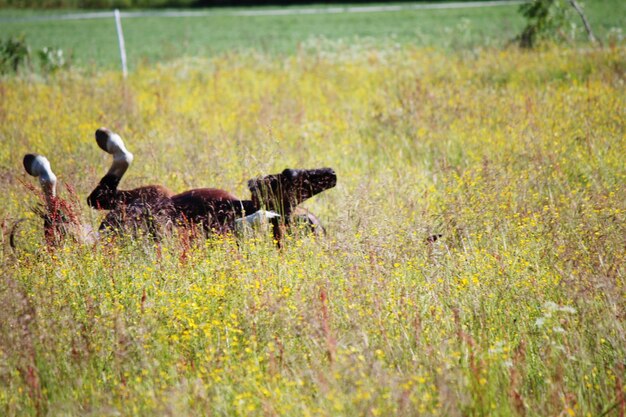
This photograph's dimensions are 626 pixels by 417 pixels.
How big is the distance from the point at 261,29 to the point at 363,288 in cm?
2477

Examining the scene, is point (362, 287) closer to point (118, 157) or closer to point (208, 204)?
Answer: point (208, 204)

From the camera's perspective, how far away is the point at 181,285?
3689 mm

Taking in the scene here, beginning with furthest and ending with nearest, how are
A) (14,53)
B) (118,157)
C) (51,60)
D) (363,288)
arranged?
1. (51,60)
2. (14,53)
3. (118,157)
4. (363,288)

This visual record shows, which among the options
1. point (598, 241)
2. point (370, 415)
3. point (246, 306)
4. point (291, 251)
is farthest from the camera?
point (291, 251)

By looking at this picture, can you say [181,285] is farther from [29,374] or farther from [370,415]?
[370,415]

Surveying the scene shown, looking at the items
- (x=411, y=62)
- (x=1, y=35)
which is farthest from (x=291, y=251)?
(x=1, y=35)

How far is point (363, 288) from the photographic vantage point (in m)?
3.39

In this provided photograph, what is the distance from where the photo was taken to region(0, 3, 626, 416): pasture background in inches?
107

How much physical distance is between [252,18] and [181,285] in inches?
1140

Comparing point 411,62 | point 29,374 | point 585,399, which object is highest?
point 411,62

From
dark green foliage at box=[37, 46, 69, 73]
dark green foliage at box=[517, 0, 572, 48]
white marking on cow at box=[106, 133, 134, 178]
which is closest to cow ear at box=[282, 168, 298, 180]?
white marking on cow at box=[106, 133, 134, 178]

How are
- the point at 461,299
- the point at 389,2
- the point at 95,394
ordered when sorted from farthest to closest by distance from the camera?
the point at 389,2 → the point at 461,299 → the point at 95,394

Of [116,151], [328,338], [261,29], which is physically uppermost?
[261,29]

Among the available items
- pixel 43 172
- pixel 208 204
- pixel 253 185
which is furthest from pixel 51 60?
pixel 253 185
